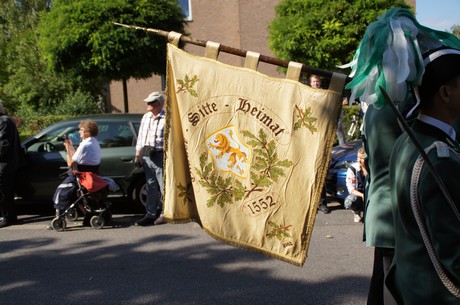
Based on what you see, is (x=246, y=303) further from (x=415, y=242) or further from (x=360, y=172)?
(x=360, y=172)

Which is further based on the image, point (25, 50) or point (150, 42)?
point (25, 50)

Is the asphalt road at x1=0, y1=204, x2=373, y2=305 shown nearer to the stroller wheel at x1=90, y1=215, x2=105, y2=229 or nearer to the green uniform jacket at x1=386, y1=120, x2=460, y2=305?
the stroller wheel at x1=90, y1=215, x2=105, y2=229

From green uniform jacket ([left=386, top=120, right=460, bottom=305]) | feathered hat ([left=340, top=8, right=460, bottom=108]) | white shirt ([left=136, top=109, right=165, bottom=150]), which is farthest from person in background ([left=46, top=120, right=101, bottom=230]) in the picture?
green uniform jacket ([left=386, top=120, right=460, bottom=305])

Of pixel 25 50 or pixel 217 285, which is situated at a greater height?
pixel 25 50

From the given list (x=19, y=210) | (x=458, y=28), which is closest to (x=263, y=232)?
(x=19, y=210)

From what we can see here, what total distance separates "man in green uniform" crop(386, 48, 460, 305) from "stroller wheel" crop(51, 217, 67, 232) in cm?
602

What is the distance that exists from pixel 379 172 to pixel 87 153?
17.6 ft

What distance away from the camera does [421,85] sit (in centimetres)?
184

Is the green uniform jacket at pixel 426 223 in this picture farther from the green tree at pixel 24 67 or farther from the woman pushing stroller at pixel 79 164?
the green tree at pixel 24 67

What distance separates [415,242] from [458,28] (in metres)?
49.2

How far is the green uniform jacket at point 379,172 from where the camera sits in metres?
2.51

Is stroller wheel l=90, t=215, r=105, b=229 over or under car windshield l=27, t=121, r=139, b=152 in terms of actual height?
under

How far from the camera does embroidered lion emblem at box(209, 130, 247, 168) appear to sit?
2.70 meters

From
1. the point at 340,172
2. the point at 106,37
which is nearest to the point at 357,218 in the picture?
the point at 340,172
